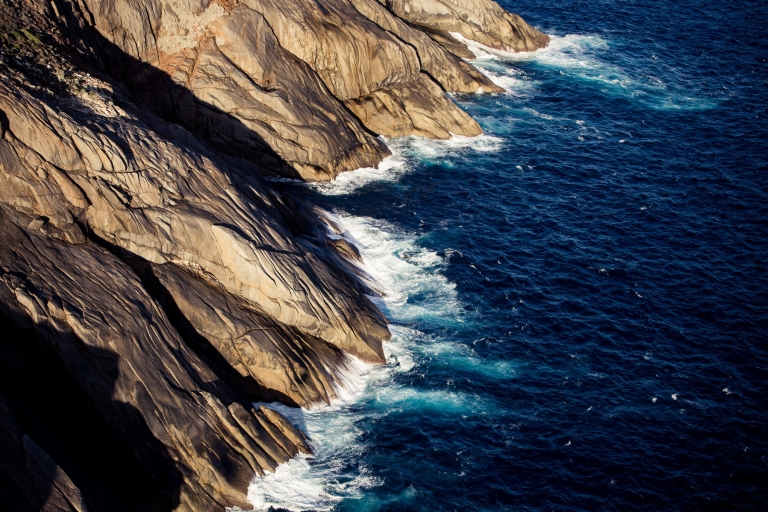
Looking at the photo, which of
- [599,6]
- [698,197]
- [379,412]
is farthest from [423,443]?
[599,6]

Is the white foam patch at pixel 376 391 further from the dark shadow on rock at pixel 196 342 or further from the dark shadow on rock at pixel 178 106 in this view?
the dark shadow on rock at pixel 178 106

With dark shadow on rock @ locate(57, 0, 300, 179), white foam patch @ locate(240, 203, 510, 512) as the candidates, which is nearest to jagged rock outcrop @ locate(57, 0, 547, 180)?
dark shadow on rock @ locate(57, 0, 300, 179)

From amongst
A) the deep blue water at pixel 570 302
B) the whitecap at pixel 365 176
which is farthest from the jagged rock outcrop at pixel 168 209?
the whitecap at pixel 365 176

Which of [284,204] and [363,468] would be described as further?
[284,204]

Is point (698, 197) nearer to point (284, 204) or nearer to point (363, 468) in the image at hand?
point (284, 204)

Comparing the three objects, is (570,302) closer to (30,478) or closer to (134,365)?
(134,365)

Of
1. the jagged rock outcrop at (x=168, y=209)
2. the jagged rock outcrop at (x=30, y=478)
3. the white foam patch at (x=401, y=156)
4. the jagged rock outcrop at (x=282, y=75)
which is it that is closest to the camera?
the jagged rock outcrop at (x=30, y=478)
